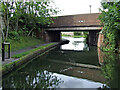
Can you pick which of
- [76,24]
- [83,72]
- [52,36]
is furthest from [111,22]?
[52,36]

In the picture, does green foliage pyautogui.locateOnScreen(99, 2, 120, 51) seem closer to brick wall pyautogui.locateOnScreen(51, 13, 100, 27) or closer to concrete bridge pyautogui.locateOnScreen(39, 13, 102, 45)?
concrete bridge pyautogui.locateOnScreen(39, 13, 102, 45)

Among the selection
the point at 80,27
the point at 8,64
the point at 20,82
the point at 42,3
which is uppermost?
the point at 42,3

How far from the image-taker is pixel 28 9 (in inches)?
623

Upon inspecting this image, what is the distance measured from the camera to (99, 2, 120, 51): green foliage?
32.1ft

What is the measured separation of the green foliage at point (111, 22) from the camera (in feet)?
32.1

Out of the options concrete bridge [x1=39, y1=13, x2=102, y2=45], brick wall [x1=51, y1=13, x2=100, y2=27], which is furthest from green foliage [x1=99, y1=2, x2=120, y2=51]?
brick wall [x1=51, y1=13, x2=100, y2=27]

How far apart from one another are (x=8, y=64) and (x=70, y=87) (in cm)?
317

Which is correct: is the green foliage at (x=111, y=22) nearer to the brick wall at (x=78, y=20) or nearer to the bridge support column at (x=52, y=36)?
the brick wall at (x=78, y=20)

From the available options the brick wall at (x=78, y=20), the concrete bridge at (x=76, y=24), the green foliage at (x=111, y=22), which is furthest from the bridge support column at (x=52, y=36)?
the green foliage at (x=111, y=22)

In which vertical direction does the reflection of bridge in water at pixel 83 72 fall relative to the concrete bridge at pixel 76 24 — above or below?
below

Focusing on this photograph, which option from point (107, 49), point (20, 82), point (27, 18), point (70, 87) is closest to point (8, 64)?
point (20, 82)

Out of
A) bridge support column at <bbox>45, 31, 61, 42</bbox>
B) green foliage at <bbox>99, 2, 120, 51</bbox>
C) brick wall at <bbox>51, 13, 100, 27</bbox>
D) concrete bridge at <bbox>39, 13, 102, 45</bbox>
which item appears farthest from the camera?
bridge support column at <bbox>45, 31, 61, 42</bbox>

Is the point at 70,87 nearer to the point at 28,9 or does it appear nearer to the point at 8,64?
the point at 8,64

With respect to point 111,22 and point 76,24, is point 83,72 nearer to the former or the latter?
point 111,22
